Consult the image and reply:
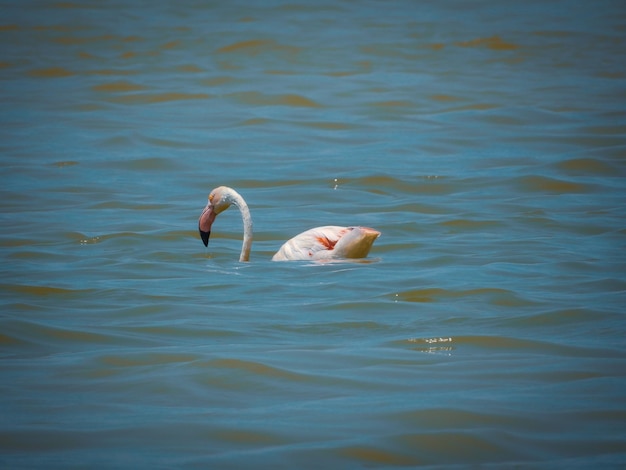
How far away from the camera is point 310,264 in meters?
8.87

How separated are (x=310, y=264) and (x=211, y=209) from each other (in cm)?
120

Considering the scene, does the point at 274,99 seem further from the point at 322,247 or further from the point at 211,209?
the point at 322,247

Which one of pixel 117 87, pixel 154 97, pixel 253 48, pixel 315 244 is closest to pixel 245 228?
pixel 315 244

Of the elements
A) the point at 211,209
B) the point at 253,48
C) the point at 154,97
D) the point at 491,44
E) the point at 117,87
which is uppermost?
the point at 491,44

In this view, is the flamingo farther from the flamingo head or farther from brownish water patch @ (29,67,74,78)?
brownish water patch @ (29,67,74,78)

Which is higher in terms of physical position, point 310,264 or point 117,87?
point 117,87

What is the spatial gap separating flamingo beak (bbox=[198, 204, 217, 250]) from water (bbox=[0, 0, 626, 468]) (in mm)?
223

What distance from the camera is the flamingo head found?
31.5ft

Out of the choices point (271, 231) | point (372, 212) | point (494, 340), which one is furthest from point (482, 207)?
point (494, 340)

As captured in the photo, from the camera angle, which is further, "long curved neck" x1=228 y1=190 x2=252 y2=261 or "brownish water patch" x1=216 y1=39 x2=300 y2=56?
"brownish water patch" x1=216 y1=39 x2=300 y2=56

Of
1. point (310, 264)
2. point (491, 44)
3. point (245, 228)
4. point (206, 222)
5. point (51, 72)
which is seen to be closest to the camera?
point (310, 264)

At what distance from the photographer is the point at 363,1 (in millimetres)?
30969

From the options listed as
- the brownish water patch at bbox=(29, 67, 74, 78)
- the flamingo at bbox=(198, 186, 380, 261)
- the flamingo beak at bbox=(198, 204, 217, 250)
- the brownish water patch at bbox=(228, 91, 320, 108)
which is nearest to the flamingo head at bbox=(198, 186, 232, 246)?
the flamingo beak at bbox=(198, 204, 217, 250)

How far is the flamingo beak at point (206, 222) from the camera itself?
31.5 feet
